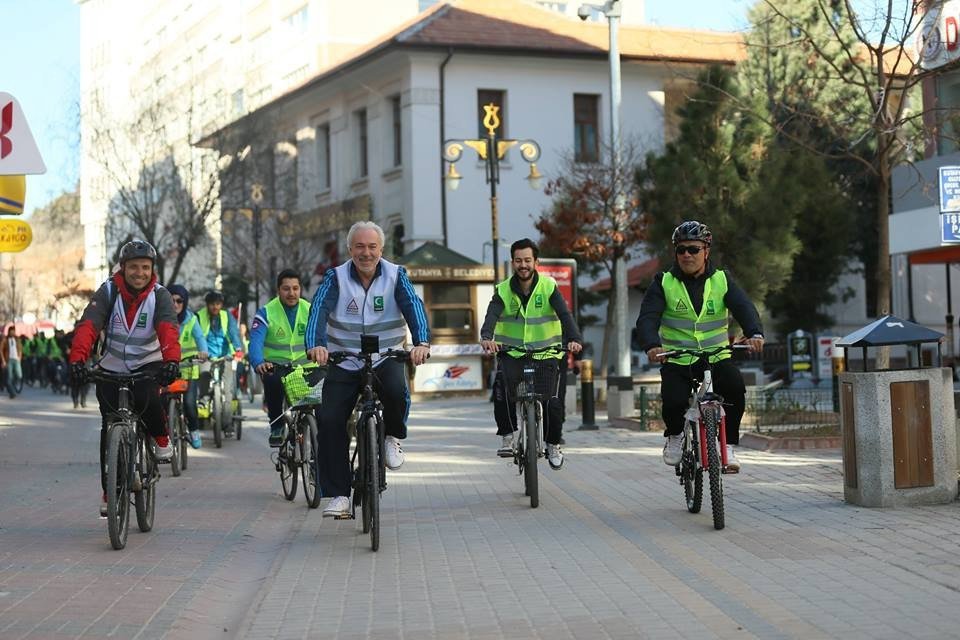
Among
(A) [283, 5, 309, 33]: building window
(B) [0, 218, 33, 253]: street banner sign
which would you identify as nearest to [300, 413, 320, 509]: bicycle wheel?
(B) [0, 218, 33, 253]: street banner sign

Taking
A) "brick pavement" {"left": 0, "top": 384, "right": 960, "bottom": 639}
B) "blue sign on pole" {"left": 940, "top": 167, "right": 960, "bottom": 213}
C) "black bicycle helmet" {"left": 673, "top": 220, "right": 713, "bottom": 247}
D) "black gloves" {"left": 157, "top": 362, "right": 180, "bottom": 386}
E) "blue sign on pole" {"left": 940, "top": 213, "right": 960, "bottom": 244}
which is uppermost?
"blue sign on pole" {"left": 940, "top": 167, "right": 960, "bottom": 213}

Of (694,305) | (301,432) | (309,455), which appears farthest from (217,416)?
(694,305)

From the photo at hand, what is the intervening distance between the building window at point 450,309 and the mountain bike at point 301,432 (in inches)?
770

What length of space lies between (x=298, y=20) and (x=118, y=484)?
2118 inches

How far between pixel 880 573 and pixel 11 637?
3953mm

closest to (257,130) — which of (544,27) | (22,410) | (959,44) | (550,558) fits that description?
Answer: (544,27)

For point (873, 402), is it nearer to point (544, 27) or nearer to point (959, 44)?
point (959, 44)

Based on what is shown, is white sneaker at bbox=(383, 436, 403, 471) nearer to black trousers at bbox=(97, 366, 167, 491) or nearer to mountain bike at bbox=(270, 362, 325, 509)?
black trousers at bbox=(97, 366, 167, 491)

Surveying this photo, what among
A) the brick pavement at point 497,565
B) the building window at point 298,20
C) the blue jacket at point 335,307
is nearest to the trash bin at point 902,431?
the brick pavement at point 497,565

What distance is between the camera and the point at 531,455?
1105cm

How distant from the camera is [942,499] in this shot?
403 inches

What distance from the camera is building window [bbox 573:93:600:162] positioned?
45750 mm

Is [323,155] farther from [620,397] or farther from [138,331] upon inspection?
[138,331]

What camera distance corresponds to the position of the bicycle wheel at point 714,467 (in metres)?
9.25
